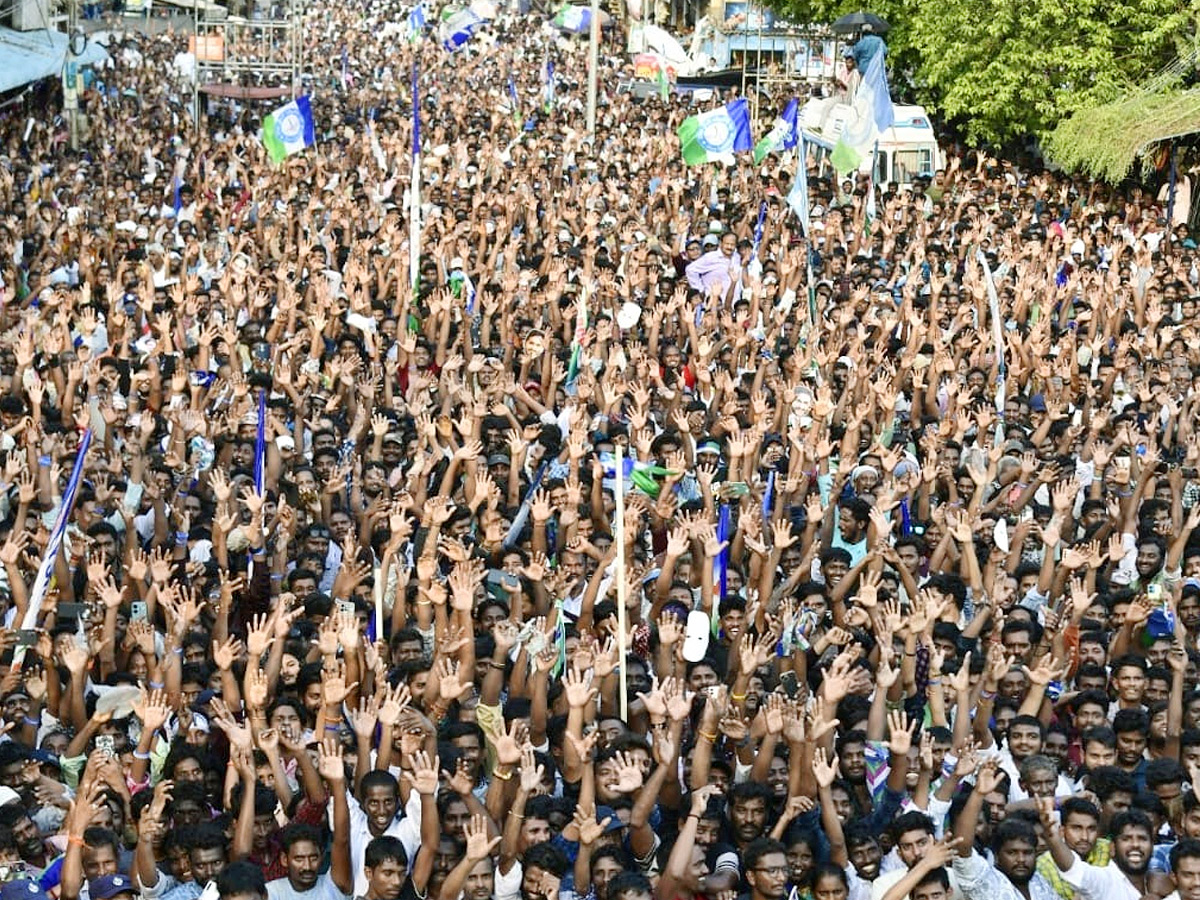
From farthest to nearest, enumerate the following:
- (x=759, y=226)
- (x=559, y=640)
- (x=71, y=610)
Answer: (x=759, y=226) → (x=559, y=640) → (x=71, y=610)

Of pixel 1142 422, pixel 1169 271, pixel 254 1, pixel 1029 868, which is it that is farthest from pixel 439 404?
pixel 254 1

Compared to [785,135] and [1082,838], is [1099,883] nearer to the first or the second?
[1082,838]

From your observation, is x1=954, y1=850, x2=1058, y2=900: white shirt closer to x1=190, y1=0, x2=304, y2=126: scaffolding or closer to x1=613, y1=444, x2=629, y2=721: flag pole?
x1=613, y1=444, x2=629, y2=721: flag pole

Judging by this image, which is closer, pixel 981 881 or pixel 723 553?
pixel 981 881

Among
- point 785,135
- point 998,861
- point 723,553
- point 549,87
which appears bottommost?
point 998,861

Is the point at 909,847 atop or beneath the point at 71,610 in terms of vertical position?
beneath

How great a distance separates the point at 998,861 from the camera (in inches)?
227

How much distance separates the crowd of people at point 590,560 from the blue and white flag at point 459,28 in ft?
60.0

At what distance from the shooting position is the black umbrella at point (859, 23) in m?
20.8

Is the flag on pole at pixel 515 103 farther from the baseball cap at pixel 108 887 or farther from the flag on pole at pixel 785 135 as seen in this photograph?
the baseball cap at pixel 108 887

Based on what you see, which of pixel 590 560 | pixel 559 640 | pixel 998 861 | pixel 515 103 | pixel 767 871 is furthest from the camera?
pixel 515 103

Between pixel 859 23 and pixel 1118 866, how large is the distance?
15964 millimetres

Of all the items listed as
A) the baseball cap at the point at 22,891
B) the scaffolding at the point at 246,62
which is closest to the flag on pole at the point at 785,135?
the scaffolding at the point at 246,62

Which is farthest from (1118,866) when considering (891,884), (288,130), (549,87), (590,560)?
(549,87)
